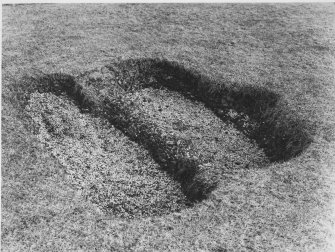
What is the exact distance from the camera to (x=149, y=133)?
24.6ft

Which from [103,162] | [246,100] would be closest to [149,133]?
[103,162]

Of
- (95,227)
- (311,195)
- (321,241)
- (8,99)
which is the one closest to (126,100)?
(8,99)

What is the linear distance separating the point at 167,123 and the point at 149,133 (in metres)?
0.50

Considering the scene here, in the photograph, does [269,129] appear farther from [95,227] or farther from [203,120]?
[95,227]

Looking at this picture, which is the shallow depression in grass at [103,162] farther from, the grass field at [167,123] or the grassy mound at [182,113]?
the grassy mound at [182,113]

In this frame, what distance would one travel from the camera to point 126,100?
8.46m

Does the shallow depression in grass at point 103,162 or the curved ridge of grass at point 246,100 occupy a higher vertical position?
the curved ridge of grass at point 246,100

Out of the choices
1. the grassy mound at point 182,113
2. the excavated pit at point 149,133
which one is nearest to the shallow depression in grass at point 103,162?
the excavated pit at point 149,133

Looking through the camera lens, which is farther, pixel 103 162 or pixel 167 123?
pixel 167 123

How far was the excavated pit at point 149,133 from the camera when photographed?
6.55 m

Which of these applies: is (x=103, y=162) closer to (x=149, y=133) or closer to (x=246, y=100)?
(x=149, y=133)

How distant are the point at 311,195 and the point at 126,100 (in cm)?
426

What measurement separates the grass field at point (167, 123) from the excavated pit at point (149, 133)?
4cm

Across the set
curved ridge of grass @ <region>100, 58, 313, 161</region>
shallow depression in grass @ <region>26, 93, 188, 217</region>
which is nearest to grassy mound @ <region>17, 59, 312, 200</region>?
curved ridge of grass @ <region>100, 58, 313, 161</region>
